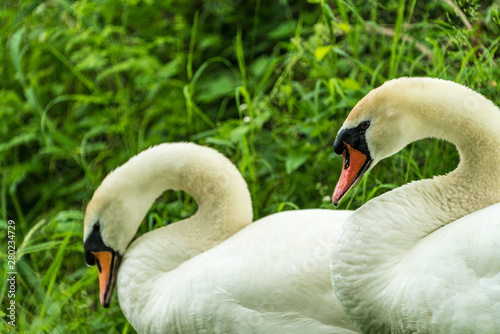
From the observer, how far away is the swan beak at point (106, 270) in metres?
2.80

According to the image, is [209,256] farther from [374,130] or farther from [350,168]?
[374,130]

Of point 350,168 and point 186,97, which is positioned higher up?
point 350,168

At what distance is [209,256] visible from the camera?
2.51m

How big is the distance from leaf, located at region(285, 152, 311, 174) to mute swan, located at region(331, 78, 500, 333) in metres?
0.85

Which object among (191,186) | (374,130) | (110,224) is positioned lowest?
(110,224)

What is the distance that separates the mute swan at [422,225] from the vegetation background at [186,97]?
2.17 feet

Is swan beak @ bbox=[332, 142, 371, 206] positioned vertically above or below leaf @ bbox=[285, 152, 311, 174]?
above

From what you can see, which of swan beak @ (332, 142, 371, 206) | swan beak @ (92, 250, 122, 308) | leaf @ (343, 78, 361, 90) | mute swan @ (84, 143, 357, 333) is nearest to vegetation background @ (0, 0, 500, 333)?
leaf @ (343, 78, 361, 90)

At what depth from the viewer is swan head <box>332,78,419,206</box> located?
6.91ft

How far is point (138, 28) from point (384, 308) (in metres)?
3.54

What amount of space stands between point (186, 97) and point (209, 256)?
1.13m

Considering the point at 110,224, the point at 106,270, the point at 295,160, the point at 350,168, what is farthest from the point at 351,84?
the point at 106,270

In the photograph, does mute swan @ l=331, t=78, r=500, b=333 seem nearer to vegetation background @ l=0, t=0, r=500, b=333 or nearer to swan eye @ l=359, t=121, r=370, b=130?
swan eye @ l=359, t=121, r=370, b=130

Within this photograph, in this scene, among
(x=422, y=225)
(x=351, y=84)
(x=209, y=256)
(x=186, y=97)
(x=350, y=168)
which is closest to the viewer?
(x=422, y=225)
